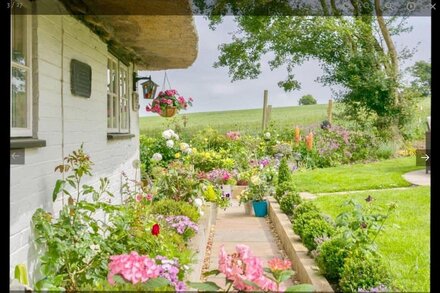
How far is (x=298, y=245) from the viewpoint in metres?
2.96

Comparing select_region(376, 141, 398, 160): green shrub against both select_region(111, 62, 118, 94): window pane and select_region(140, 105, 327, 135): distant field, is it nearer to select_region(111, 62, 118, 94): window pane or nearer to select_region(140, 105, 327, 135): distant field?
select_region(140, 105, 327, 135): distant field

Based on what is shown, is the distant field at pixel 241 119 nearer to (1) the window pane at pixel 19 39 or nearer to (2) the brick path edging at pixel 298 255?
(2) the brick path edging at pixel 298 255

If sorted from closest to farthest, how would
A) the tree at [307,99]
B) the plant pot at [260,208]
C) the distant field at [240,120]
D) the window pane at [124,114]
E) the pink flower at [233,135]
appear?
the window pane at [124,114] < the plant pot at [260,208] < the distant field at [240,120] < the tree at [307,99] < the pink flower at [233,135]

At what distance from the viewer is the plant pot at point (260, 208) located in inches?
191

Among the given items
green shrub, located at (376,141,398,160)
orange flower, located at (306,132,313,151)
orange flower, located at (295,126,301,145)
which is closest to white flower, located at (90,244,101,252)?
green shrub, located at (376,141,398,160)

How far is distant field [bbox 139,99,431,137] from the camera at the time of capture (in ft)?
19.2

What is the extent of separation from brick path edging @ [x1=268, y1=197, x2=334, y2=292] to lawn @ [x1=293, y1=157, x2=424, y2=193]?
1215 millimetres

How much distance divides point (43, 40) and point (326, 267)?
1.87 metres

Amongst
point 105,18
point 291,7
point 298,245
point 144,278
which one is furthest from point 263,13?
point 144,278

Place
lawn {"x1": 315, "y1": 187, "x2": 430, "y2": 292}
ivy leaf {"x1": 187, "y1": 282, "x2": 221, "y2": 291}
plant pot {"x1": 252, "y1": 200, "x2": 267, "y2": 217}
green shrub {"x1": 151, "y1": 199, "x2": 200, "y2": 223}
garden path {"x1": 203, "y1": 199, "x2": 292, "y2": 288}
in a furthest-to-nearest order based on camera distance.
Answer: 1. plant pot {"x1": 252, "y1": 200, "x2": 267, "y2": 217}
2. green shrub {"x1": 151, "y1": 199, "x2": 200, "y2": 223}
3. garden path {"x1": 203, "y1": 199, "x2": 292, "y2": 288}
4. lawn {"x1": 315, "y1": 187, "x2": 430, "y2": 292}
5. ivy leaf {"x1": 187, "y1": 282, "x2": 221, "y2": 291}

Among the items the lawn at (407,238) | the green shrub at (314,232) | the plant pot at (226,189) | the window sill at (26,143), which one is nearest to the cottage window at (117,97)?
the plant pot at (226,189)

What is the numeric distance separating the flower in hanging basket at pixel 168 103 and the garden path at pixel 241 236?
50.5 inches

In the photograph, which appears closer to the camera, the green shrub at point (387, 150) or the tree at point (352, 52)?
the tree at point (352, 52)

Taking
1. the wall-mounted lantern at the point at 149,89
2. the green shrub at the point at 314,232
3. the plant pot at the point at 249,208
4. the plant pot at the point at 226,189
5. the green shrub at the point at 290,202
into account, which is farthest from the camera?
the plant pot at the point at 226,189
